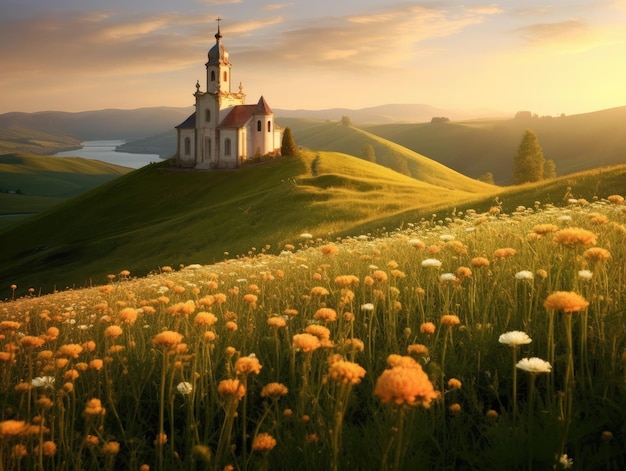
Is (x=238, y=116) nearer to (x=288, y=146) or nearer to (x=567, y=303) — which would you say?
(x=288, y=146)

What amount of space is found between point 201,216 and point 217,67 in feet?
123

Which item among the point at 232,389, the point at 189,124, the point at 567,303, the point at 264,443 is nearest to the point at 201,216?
the point at 189,124

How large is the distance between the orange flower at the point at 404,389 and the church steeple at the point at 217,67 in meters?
75.5

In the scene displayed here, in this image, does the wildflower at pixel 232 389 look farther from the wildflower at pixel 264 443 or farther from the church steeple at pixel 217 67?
the church steeple at pixel 217 67

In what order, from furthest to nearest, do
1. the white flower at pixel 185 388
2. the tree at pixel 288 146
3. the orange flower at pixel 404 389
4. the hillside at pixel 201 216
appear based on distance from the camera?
the tree at pixel 288 146
the hillside at pixel 201 216
the white flower at pixel 185 388
the orange flower at pixel 404 389

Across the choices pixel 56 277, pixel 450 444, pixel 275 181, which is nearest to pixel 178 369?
pixel 450 444

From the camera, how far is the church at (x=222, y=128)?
70000 millimetres

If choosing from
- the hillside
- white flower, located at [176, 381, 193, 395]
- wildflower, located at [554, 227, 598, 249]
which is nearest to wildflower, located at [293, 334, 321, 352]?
white flower, located at [176, 381, 193, 395]

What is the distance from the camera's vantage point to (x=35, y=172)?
7023 inches

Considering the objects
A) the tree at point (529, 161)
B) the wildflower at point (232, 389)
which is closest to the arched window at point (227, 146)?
the tree at point (529, 161)

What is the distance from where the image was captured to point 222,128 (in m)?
71.2

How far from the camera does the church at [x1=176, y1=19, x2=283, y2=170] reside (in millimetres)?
70000

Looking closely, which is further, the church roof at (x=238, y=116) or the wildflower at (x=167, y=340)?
the church roof at (x=238, y=116)

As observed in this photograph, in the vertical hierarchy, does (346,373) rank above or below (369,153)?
below
